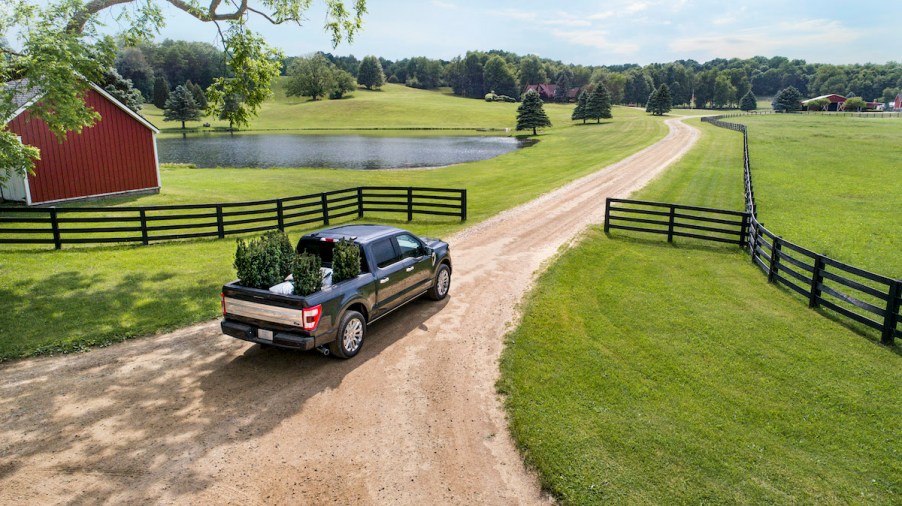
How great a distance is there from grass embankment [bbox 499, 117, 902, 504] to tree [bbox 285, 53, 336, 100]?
479ft

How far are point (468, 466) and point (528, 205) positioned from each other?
18.7 metres

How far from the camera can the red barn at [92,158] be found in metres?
22.7

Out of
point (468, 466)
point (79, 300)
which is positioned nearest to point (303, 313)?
point (468, 466)

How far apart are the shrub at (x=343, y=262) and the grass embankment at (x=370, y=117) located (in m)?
88.8

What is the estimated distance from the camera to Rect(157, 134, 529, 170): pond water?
177 ft

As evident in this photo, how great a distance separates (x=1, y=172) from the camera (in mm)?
22906

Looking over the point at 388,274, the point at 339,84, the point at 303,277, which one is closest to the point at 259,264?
the point at 303,277

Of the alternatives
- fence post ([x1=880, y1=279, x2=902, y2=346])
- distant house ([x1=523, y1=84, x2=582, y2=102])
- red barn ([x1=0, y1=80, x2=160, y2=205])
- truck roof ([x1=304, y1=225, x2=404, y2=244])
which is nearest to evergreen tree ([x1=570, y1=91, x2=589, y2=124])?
distant house ([x1=523, y1=84, x2=582, y2=102])

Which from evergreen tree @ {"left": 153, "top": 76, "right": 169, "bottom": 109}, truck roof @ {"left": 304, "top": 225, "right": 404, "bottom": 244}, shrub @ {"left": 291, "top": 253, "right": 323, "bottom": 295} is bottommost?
shrub @ {"left": 291, "top": 253, "right": 323, "bottom": 295}

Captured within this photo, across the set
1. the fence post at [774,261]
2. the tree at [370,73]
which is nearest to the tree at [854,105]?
the tree at [370,73]

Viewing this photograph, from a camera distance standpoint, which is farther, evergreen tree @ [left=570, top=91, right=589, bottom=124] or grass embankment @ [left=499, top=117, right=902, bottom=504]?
evergreen tree @ [left=570, top=91, right=589, bottom=124]

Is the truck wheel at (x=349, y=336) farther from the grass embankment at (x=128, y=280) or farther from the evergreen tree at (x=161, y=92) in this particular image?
the evergreen tree at (x=161, y=92)

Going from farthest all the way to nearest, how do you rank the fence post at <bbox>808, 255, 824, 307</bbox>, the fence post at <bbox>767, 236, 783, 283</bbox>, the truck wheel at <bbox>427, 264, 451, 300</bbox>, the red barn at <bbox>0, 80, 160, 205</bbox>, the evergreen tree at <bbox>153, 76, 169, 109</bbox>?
the evergreen tree at <bbox>153, 76, 169, 109</bbox> < the red barn at <bbox>0, 80, 160, 205</bbox> < the fence post at <bbox>767, 236, 783, 283</bbox> < the truck wheel at <bbox>427, 264, 451, 300</bbox> < the fence post at <bbox>808, 255, 824, 307</bbox>

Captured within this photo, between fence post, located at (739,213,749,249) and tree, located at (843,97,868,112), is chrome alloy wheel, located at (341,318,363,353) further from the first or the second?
tree, located at (843,97,868,112)
